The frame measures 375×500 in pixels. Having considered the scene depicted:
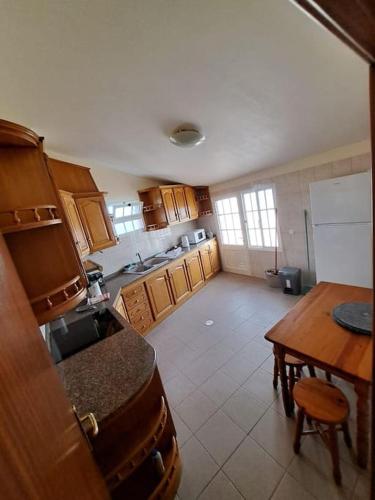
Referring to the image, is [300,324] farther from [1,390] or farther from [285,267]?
[285,267]

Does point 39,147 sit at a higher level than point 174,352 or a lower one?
higher

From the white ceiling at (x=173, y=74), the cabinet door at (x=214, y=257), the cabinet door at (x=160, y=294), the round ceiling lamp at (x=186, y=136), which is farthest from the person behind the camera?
the cabinet door at (x=214, y=257)

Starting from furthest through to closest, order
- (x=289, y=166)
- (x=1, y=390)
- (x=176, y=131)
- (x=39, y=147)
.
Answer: (x=289, y=166) < (x=176, y=131) < (x=39, y=147) < (x=1, y=390)

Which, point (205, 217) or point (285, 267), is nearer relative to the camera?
point (285, 267)

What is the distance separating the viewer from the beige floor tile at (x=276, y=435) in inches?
56.4

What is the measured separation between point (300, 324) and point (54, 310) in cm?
157

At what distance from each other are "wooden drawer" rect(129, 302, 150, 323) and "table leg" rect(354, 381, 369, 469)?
246 cm

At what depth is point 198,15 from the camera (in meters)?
1.15

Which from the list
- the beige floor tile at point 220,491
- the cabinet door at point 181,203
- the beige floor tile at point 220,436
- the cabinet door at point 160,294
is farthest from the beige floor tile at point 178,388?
the cabinet door at point 181,203

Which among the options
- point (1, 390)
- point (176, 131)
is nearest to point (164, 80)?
point (176, 131)

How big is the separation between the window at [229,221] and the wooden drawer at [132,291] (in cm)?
238

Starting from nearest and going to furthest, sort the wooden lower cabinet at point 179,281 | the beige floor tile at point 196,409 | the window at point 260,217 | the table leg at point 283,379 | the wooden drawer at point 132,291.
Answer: the table leg at point 283,379
the beige floor tile at point 196,409
the wooden drawer at point 132,291
the wooden lower cabinet at point 179,281
the window at point 260,217

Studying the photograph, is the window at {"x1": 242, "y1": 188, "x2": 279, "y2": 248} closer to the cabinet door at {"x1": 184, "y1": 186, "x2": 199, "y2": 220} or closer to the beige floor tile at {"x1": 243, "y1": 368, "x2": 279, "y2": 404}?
the cabinet door at {"x1": 184, "y1": 186, "x2": 199, "y2": 220}

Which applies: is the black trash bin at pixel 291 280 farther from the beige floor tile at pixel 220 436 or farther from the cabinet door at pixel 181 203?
the beige floor tile at pixel 220 436
